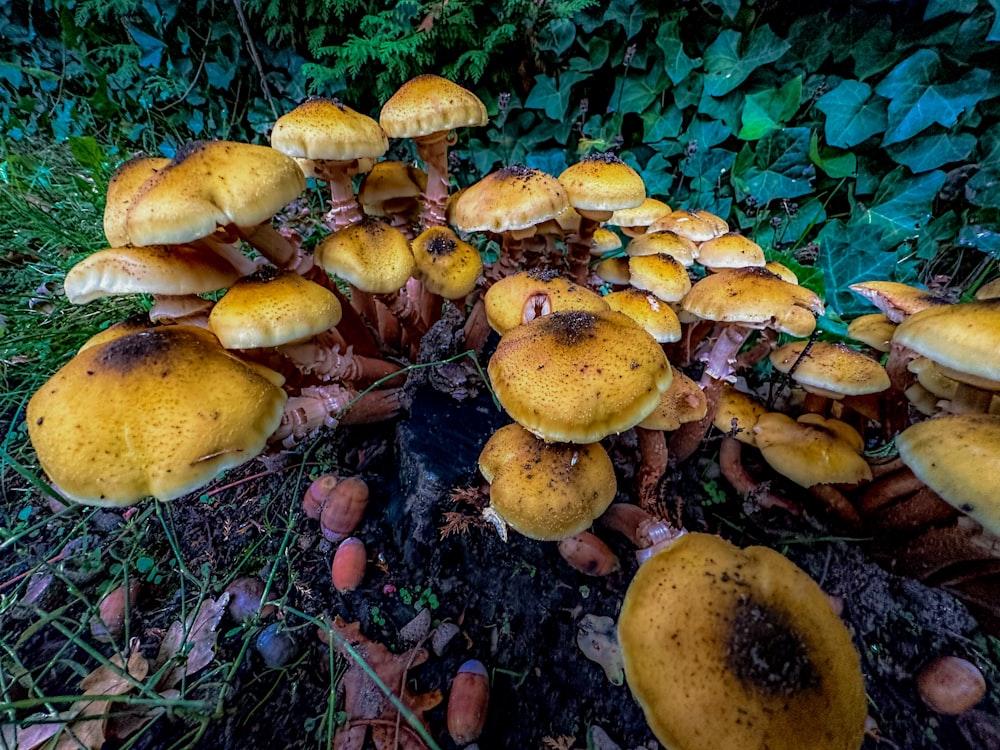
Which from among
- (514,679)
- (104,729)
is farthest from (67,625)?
(514,679)

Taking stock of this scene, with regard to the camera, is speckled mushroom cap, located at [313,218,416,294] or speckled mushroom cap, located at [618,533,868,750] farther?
speckled mushroom cap, located at [313,218,416,294]

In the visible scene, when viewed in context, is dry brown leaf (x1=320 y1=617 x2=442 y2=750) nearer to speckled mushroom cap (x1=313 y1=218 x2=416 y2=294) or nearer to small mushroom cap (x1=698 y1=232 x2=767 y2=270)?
speckled mushroom cap (x1=313 y1=218 x2=416 y2=294)

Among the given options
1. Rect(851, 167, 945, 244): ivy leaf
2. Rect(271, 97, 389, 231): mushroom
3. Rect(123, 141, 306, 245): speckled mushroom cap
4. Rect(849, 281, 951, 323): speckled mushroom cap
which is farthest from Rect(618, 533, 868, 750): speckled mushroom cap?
Rect(851, 167, 945, 244): ivy leaf

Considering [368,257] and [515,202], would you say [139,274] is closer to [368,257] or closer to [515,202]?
[368,257]

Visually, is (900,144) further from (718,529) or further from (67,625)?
(67,625)

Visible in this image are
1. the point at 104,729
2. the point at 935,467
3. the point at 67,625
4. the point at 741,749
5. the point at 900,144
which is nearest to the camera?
the point at 741,749

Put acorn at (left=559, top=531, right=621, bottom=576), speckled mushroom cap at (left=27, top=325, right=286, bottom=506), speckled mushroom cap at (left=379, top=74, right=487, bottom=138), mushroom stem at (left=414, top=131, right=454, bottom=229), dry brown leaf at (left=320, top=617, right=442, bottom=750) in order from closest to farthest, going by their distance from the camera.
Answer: speckled mushroom cap at (left=27, top=325, right=286, bottom=506)
dry brown leaf at (left=320, top=617, right=442, bottom=750)
acorn at (left=559, top=531, right=621, bottom=576)
speckled mushroom cap at (left=379, top=74, right=487, bottom=138)
mushroom stem at (left=414, top=131, right=454, bottom=229)

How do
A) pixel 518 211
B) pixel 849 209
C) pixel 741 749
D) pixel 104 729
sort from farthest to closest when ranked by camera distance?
pixel 849 209 → pixel 518 211 → pixel 104 729 → pixel 741 749
